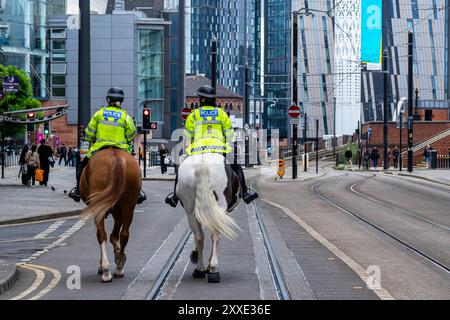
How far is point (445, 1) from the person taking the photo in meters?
116

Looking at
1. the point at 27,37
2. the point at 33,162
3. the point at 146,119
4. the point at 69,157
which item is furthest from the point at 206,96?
the point at 27,37

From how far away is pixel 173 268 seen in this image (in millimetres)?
13641

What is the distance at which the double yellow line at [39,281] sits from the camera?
11.1 m

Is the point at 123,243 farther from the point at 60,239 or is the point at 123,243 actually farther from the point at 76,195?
the point at 60,239

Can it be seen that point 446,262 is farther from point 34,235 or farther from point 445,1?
point 445,1

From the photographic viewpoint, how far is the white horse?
12.3m

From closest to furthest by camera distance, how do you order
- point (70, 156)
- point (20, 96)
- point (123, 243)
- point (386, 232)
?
1. point (123, 243)
2. point (386, 232)
3. point (20, 96)
4. point (70, 156)

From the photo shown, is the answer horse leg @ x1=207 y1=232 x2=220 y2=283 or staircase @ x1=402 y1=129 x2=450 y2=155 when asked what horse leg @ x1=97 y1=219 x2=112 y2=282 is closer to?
horse leg @ x1=207 y1=232 x2=220 y2=283

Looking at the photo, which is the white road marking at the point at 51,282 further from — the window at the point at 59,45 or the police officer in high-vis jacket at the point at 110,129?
the window at the point at 59,45

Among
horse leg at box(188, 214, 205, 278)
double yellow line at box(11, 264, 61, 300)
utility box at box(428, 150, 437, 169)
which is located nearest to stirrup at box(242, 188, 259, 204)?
horse leg at box(188, 214, 205, 278)

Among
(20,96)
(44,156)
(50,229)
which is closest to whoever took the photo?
(50,229)

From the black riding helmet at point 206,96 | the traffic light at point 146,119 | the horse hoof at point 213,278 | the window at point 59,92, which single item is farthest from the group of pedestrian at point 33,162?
the window at point 59,92

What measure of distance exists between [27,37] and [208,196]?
89.6m

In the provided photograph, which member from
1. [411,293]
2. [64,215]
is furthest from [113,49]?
[411,293]
